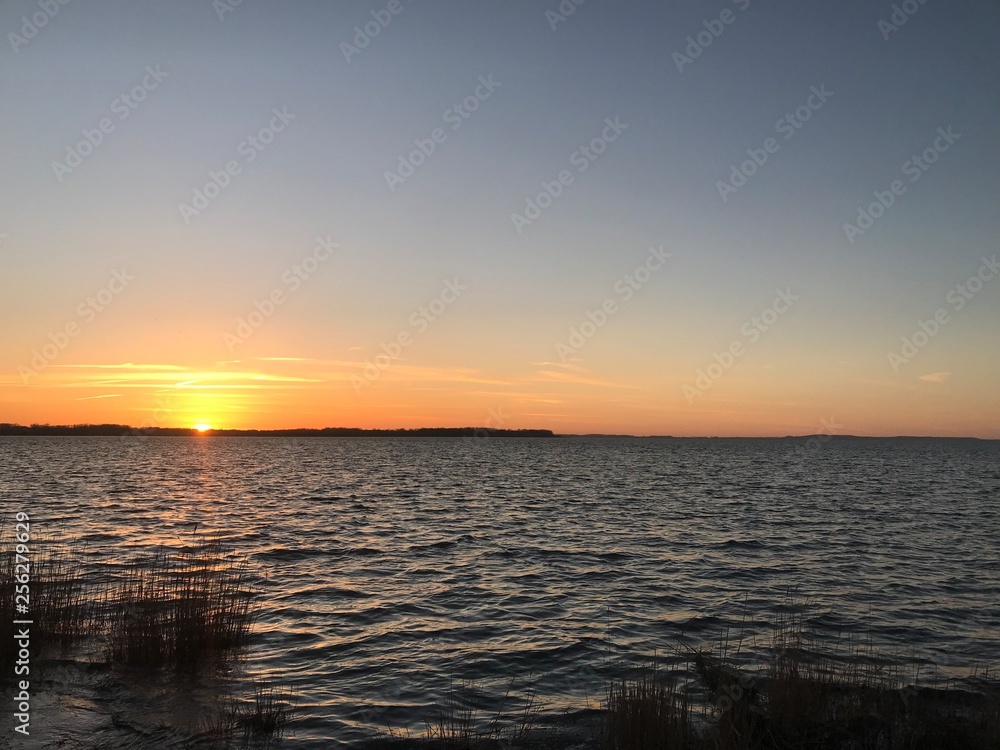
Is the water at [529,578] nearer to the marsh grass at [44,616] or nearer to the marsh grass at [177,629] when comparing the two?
the marsh grass at [177,629]

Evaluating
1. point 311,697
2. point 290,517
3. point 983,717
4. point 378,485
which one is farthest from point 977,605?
point 378,485

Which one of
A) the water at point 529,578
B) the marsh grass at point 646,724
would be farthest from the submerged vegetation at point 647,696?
the water at point 529,578

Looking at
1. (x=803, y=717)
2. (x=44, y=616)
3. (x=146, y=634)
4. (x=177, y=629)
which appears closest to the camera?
(x=803, y=717)

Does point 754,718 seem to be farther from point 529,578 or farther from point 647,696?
point 529,578

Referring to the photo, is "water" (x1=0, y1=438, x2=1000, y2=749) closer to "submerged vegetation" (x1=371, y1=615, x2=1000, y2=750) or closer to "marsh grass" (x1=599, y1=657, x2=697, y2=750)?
Answer: "submerged vegetation" (x1=371, y1=615, x2=1000, y2=750)

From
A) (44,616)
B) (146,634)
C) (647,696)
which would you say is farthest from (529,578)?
(44,616)

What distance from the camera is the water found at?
12.6 m

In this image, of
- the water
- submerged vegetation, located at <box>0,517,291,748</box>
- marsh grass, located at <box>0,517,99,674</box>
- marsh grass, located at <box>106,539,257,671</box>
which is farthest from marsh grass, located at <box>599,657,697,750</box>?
marsh grass, located at <box>0,517,99,674</box>

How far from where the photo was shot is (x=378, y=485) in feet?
191

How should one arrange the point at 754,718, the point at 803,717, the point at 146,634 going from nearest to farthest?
the point at 754,718 → the point at 803,717 → the point at 146,634

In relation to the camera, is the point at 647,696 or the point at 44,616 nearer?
the point at 647,696

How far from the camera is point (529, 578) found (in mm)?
20828

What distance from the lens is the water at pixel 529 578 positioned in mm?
12625

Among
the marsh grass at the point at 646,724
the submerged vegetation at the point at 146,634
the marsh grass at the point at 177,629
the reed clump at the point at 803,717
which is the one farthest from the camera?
the marsh grass at the point at 177,629
